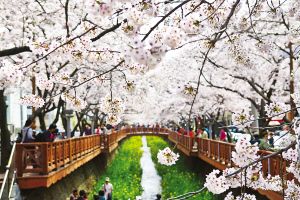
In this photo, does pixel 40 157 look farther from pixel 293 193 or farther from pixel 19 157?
pixel 293 193

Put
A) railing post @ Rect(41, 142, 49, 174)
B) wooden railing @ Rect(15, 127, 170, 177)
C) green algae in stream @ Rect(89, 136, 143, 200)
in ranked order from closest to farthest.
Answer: wooden railing @ Rect(15, 127, 170, 177) → railing post @ Rect(41, 142, 49, 174) → green algae in stream @ Rect(89, 136, 143, 200)

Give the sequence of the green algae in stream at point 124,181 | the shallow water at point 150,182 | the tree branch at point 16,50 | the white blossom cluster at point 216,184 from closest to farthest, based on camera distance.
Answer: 1. the white blossom cluster at point 216,184
2. the tree branch at point 16,50
3. the green algae in stream at point 124,181
4. the shallow water at point 150,182

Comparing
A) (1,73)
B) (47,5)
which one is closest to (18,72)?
(1,73)

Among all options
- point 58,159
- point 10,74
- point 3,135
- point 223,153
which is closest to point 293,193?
point 10,74

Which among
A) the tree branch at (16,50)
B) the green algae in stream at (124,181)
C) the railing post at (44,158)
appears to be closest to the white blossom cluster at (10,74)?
the tree branch at (16,50)

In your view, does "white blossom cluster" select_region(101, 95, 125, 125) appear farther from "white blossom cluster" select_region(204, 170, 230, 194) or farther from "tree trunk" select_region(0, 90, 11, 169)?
"tree trunk" select_region(0, 90, 11, 169)

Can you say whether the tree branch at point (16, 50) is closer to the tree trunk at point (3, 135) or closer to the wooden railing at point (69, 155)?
the wooden railing at point (69, 155)

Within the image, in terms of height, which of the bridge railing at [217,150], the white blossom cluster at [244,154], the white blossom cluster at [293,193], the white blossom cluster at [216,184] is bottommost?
the bridge railing at [217,150]

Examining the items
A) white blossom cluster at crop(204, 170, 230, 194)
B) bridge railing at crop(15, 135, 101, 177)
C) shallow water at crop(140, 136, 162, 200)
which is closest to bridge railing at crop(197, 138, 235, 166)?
shallow water at crop(140, 136, 162, 200)

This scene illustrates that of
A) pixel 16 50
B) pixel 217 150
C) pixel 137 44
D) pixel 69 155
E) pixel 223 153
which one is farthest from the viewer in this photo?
pixel 217 150

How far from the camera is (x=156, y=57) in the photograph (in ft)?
11.2

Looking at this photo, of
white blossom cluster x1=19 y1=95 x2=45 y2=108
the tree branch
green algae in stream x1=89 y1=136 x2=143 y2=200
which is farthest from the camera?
green algae in stream x1=89 y1=136 x2=143 y2=200

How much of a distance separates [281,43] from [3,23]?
29.6 ft

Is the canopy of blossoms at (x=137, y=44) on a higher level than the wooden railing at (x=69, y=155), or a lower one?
higher
